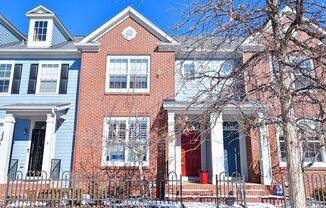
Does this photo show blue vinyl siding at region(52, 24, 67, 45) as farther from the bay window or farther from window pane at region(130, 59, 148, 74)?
window pane at region(130, 59, 148, 74)

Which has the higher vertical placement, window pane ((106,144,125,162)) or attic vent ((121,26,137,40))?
attic vent ((121,26,137,40))

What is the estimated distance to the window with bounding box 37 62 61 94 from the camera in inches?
532

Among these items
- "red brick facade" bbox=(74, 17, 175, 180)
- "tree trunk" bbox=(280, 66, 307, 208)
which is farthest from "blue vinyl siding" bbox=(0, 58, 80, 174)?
"tree trunk" bbox=(280, 66, 307, 208)

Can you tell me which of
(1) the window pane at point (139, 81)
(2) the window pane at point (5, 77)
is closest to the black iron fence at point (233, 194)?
(1) the window pane at point (139, 81)

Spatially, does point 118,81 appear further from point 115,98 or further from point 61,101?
point 61,101

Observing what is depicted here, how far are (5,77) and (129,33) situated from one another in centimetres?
676

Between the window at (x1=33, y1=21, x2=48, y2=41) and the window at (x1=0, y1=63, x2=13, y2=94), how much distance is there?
213cm

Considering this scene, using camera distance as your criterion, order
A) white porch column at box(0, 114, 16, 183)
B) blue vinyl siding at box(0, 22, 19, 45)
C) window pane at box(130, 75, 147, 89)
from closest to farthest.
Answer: white porch column at box(0, 114, 16, 183) → window pane at box(130, 75, 147, 89) → blue vinyl siding at box(0, 22, 19, 45)

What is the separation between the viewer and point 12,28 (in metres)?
16.6

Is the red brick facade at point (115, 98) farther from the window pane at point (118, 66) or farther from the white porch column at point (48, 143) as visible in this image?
the white porch column at point (48, 143)

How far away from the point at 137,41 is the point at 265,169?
8.43m

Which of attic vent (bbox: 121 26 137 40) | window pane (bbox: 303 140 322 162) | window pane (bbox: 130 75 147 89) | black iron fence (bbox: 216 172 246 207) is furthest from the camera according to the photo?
attic vent (bbox: 121 26 137 40)

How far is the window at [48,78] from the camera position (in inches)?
532

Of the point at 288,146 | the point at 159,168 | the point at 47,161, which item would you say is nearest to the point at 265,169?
the point at 159,168
